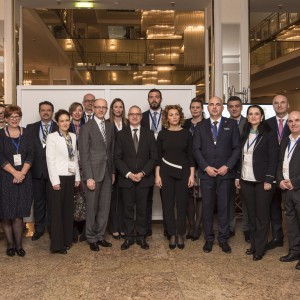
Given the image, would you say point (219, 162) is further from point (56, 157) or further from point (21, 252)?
point (21, 252)

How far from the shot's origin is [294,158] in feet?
14.3

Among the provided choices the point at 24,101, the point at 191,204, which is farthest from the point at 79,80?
the point at 191,204

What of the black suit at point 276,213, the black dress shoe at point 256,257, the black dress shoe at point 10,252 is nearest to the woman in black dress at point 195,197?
the black suit at point 276,213

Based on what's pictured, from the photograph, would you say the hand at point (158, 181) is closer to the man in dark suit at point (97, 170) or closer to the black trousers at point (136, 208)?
the black trousers at point (136, 208)

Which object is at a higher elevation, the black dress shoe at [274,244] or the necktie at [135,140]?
the necktie at [135,140]

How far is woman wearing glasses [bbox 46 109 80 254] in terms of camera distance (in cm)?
476

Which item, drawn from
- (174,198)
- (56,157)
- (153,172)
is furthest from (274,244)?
(56,157)

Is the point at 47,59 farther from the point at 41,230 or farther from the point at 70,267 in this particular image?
the point at 70,267

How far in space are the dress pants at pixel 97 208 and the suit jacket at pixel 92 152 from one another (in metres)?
0.12

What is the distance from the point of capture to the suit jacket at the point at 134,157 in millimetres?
4977

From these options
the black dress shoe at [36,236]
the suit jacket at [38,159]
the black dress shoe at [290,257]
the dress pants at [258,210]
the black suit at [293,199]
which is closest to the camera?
the black suit at [293,199]

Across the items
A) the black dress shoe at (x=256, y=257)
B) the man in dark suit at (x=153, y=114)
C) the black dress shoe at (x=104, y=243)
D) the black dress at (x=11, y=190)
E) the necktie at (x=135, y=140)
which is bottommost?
the black dress shoe at (x=256, y=257)

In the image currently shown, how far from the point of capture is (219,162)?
192 inches

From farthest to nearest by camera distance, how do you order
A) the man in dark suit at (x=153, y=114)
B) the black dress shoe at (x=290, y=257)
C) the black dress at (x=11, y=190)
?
the man in dark suit at (x=153, y=114)
the black dress at (x=11, y=190)
the black dress shoe at (x=290, y=257)
